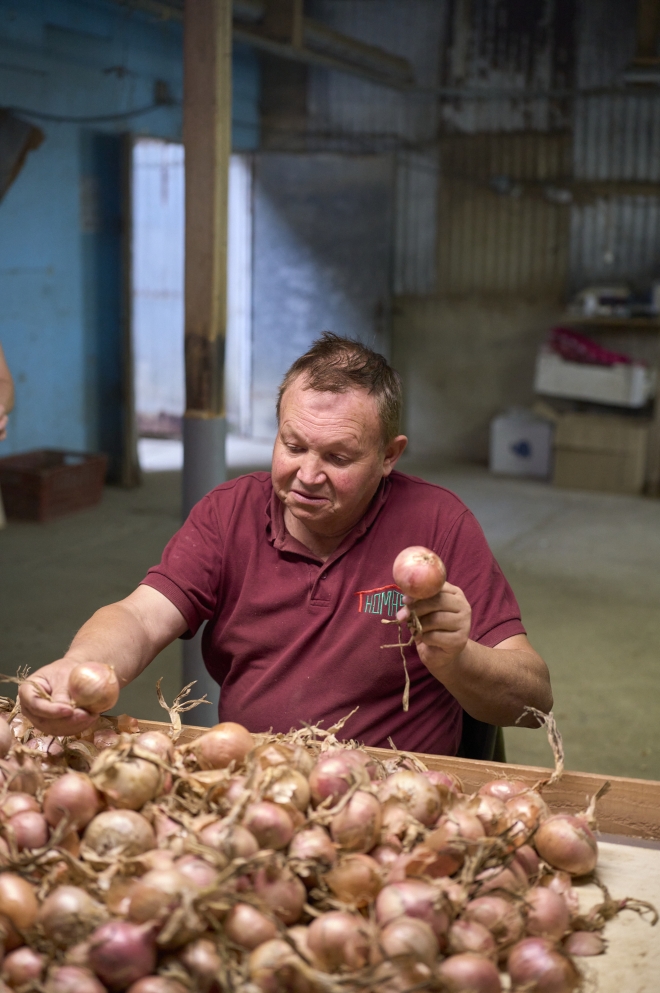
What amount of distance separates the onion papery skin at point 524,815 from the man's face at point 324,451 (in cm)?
66

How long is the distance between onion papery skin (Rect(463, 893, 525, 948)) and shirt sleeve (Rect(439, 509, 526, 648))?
693 mm

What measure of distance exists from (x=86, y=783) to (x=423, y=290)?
814 centimetres

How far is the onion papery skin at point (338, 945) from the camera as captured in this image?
1050 millimetres

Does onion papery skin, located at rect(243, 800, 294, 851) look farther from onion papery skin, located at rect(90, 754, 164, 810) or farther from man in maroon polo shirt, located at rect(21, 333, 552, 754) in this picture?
man in maroon polo shirt, located at rect(21, 333, 552, 754)

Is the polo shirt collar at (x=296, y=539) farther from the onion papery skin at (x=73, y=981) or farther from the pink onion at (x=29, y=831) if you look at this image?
the onion papery skin at (x=73, y=981)

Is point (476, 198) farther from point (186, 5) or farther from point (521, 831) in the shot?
point (521, 831)

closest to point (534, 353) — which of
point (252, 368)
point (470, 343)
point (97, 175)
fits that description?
point (470, 343)

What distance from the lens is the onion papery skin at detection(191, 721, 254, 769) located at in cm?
137

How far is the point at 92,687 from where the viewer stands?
4.69ft

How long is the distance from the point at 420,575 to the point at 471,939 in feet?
1.70

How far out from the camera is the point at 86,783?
1.24m

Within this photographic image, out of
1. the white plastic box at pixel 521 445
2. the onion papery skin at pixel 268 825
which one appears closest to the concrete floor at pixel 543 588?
the white plastic box at pixel 521 445

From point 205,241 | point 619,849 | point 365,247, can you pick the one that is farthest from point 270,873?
point 365,247

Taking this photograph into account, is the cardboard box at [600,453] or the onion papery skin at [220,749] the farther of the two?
the cardboard box at [600,453]
